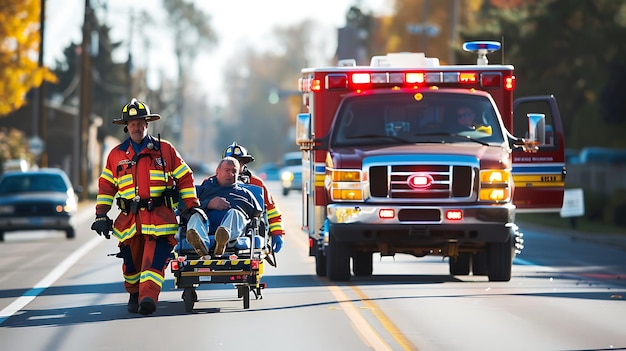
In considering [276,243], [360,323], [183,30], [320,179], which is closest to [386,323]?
[360,323]

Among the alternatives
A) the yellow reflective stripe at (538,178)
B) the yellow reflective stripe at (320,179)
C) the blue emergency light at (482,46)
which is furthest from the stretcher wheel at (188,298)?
the blue emergency light at (482,46)

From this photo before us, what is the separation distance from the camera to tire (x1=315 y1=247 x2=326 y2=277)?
20.2 metres

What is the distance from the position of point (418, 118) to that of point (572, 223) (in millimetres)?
20096

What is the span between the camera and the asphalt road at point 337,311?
43.6 ft

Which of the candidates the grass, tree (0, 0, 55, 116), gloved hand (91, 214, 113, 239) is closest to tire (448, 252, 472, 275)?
gloved hand (91, 214, 113, 239)

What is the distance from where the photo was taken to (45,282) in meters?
20.7

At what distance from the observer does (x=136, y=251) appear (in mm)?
15102

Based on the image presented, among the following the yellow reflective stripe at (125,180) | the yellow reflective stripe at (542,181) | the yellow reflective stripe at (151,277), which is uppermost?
the yellow reflective stripe at (542,181)

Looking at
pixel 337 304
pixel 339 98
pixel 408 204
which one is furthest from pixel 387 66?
pixel 337 304

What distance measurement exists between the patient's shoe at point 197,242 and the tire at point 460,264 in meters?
6.41

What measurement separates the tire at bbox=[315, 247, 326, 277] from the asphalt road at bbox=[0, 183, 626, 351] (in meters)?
0.22

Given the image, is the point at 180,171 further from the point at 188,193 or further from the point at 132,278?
the point at 132,278

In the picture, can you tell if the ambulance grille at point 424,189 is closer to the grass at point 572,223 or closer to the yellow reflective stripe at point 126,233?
the yellow reflective stripe at point 126,233

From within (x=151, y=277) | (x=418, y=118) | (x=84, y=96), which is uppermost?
(x=84, y=96)
